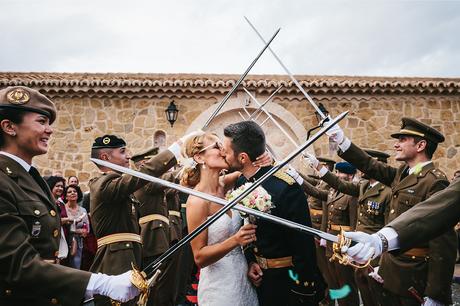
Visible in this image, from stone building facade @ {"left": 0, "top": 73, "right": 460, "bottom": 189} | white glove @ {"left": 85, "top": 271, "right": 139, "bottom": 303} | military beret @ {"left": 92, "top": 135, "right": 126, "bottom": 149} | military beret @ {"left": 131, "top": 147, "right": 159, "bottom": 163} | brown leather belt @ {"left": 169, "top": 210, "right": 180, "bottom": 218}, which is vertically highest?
stone building facade @ {"left": 0, "top": 73, "right": 460, "bottom": 189}

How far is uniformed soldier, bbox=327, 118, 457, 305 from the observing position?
3.66m

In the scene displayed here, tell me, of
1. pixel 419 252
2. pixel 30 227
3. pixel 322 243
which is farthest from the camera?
pixel 322 243

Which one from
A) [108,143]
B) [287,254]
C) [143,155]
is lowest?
[287,254]

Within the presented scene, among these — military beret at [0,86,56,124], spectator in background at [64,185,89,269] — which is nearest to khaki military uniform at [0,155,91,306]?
military beret at [0,86,56,124]

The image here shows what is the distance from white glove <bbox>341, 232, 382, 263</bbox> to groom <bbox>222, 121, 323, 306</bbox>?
73cm

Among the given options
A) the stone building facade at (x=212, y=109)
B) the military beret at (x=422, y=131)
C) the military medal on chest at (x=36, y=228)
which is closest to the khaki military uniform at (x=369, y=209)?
the military beret at (x=422, y=131)

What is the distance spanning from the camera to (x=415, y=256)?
3.87 m

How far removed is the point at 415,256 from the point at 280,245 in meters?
1.53

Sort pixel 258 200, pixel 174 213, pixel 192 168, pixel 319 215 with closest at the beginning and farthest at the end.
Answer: pixel 258 200, pixel 192 168, pixel 174 213, pixel 319 215

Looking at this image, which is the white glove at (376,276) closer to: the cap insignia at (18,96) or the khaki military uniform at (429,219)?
the khaki military uniform at (429,219)

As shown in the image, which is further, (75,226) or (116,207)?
(75,226)

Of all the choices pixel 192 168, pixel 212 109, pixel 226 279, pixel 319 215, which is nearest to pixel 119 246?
pixel 192 168

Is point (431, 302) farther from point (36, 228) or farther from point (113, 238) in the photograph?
point (36, 228)

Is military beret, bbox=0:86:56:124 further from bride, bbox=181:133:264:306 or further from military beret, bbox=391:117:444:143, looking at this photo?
military beret, bbox=391:117:444:143
